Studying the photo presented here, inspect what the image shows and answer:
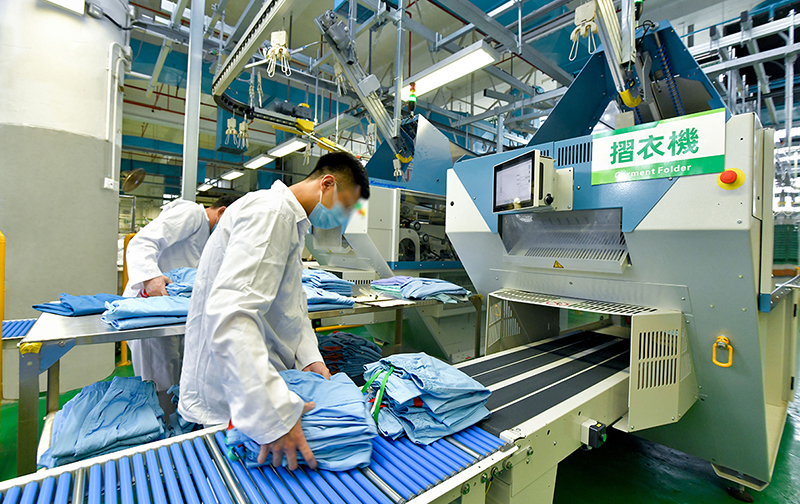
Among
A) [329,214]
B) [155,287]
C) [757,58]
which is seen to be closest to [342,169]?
[329,214]

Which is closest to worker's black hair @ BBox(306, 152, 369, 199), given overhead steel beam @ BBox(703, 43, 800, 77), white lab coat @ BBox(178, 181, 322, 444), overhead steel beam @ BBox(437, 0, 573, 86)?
white lab coat @ BBox(178, 181, 322, 444)

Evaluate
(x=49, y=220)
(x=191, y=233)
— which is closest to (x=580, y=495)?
(x=191, y=233)

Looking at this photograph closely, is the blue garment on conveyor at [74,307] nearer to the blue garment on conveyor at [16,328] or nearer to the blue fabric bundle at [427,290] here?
the blue garment on conveyor at [16,328]

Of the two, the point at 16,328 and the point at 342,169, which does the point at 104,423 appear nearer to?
the point at 342,169

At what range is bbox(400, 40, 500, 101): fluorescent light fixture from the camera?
3461 millimetres

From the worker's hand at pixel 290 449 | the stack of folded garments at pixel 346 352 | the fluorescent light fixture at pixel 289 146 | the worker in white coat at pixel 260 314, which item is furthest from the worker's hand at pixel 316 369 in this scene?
the fluorescent light fixture at pixel 289 146

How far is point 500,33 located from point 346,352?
11.7 feet

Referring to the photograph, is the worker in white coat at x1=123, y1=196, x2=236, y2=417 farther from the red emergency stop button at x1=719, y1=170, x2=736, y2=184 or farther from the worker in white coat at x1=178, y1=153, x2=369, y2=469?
the red emergency stop button at x1=719, y1=170, x2=736, y2=184

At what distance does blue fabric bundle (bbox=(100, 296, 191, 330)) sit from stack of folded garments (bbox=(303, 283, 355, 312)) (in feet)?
2.27

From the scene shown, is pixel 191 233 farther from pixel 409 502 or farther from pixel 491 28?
pixel 491 28

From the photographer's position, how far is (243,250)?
113cm

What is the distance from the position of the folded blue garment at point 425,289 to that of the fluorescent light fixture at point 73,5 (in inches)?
142

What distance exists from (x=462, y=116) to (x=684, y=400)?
Answer: 5565mm

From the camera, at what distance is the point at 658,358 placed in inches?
70.7
